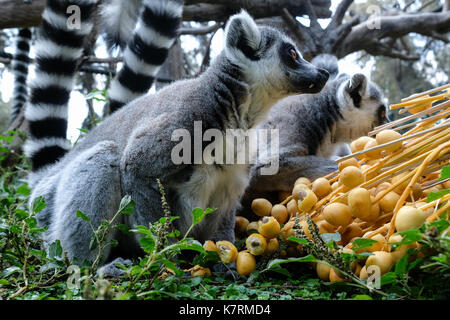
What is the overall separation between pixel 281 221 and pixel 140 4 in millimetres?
2975

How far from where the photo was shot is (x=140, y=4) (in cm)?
428

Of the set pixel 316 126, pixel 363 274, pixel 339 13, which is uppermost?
pixel 339 13

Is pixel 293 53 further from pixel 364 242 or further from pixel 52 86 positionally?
pixel 52 86

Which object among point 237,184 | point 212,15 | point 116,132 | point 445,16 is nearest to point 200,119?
point 237,184

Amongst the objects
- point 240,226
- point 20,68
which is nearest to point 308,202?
point 240,226

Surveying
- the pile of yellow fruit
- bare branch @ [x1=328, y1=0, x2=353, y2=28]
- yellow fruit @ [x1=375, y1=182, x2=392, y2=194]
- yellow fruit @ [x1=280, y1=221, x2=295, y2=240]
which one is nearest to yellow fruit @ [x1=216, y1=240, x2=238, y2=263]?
the pile of yellow fruit

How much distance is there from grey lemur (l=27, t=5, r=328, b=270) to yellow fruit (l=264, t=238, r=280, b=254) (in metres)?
A: 0.68

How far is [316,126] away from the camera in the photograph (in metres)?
4.03

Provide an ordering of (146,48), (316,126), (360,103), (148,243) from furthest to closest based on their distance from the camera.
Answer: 1. (360,103)
2. (316,126)
3. (146,48)
4. (148,243)

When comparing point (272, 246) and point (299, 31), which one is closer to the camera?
point (272, 246)

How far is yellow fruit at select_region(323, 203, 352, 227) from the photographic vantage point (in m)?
1.74

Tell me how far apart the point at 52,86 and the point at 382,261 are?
3.18 metres

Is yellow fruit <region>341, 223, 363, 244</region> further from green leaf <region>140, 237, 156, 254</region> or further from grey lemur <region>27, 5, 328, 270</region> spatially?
grey lemur <region>27, 5, 328, 270</region>
